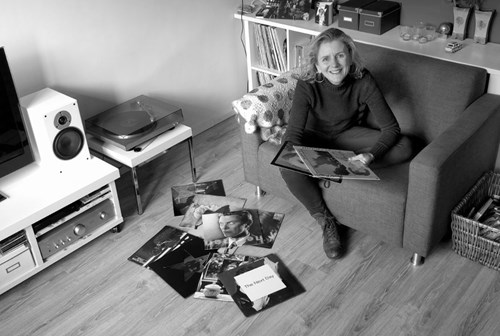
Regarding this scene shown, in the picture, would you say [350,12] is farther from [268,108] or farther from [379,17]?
[268,108]

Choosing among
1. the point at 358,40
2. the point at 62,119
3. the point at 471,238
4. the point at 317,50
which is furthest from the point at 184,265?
the point at 358,40

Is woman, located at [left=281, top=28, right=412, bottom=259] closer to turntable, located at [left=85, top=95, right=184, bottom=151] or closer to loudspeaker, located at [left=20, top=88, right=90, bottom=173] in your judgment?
turntable, located at [left=85, top=95, right=184, bottom=151]

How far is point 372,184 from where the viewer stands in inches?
86.0

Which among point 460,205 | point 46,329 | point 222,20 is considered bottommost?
point 46,329

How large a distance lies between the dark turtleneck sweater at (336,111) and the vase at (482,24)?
2.30ft

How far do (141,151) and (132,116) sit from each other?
23 centimetres

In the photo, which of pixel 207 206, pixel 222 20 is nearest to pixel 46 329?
pixel 207 206

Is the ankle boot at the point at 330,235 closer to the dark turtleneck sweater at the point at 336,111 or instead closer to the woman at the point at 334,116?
the woman at the point at 334,116

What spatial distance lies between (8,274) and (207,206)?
0.94 metres

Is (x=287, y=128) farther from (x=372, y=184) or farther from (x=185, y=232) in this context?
(x=185, y=232)

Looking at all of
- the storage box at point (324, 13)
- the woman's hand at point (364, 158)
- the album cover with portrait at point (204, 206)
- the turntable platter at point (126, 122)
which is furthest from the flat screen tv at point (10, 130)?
the storage box at point (324, 13)

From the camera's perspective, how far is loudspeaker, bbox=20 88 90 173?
92.3 inches

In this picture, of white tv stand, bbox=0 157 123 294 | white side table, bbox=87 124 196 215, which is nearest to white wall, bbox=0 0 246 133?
white side table, bbox=87 124 196 215

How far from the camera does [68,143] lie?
2463 millimetres
